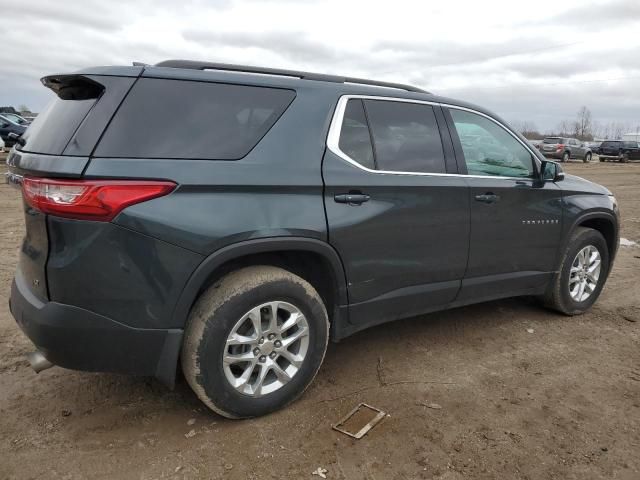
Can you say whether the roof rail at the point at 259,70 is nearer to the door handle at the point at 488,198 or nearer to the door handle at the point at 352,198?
the door handle at the point at 352,198

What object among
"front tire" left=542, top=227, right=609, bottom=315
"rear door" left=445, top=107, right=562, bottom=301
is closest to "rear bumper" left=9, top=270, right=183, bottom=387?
"rear door" left=445, top=107, right=562, bottom=301

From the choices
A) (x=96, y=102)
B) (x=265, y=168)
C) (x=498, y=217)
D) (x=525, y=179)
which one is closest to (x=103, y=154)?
(x=96, y=102)

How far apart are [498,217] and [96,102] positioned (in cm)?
274

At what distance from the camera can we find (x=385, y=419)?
2973 millimetres

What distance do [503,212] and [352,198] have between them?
141cm

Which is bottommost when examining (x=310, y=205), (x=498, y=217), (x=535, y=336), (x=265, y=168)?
(x=535, y=336)

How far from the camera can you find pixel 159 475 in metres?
2.48

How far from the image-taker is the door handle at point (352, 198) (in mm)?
3025

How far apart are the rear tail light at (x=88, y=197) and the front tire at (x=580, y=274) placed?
3520mm

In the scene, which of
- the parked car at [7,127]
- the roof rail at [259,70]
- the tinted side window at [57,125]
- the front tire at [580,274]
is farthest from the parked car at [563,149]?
the tinted side window at [57,125]

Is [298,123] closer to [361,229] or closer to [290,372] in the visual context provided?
[361,229]

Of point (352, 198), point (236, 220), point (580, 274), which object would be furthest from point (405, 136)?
point (580, 274)

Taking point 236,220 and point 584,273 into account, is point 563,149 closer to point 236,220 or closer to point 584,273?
point 584,273

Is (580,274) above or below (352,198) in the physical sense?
below
